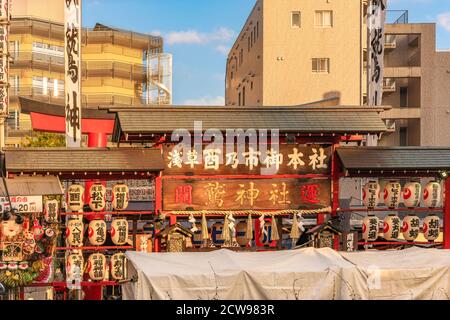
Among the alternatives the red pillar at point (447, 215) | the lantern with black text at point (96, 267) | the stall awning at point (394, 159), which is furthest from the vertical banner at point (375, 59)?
the lantern with black text at point (96, 267)

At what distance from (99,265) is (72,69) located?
35.5 ft

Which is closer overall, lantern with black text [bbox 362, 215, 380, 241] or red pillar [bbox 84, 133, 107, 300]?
red pillar [bbox 84, 133, 107, 300]

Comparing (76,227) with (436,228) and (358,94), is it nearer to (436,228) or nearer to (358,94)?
(436,228)

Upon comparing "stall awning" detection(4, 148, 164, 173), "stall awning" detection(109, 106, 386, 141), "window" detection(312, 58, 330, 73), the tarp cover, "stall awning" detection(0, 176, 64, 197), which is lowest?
the tarp cover

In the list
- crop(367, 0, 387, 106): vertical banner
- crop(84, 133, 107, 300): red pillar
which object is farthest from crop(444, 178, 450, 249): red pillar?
crop(84, 133, 107, 300): red pillar

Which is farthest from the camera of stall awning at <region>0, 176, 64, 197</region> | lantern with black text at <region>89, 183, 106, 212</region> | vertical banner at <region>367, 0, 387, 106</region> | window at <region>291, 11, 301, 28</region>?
window at <region>291, 11, 301, 28</region>

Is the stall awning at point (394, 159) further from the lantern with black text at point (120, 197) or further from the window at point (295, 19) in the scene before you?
the window at point (295, 19)

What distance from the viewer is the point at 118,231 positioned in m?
23.6

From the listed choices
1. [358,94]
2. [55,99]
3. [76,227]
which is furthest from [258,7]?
[76,227]

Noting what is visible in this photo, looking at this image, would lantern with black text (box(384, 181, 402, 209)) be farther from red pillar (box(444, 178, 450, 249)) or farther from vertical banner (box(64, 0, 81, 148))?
vertical banner (box(64, 0, 81, 148))

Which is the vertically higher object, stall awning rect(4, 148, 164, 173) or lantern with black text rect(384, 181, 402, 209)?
stall awning rect(4, 148, 164, 173)

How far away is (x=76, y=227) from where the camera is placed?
23422mm

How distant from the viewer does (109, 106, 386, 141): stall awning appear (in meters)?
24.0

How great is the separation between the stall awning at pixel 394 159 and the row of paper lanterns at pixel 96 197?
Answer: 9038mm
